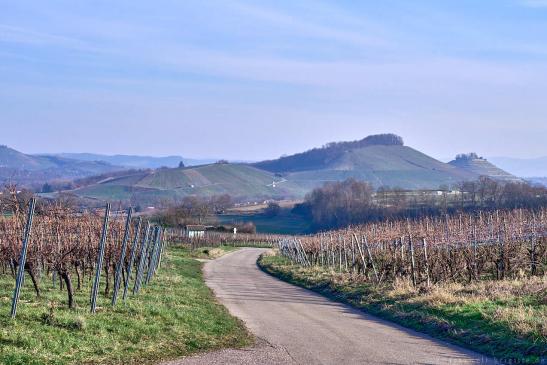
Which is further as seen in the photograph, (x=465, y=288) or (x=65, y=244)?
(x=465, y=288)

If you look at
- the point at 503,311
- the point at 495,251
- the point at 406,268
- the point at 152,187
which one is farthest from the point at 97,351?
the point at 152,187

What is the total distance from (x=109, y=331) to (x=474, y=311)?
7.96 metres

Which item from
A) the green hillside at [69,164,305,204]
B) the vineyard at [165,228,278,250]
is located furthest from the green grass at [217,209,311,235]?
the green hillside at [69,164,305,204]

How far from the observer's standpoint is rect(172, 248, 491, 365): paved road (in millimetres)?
11656

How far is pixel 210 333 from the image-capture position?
13.8 m

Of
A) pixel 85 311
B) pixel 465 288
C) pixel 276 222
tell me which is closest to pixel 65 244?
pixel 85 311

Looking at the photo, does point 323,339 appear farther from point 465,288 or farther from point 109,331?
point 465,288

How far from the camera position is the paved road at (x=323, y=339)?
11.7 metres

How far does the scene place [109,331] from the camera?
1216cm

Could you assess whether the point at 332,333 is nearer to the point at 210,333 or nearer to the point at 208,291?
the point at 210,333

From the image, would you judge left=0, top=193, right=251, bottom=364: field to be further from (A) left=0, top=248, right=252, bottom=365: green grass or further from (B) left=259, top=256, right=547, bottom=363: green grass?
(B) left=259, top=256, right=547, bottom=363: green grass

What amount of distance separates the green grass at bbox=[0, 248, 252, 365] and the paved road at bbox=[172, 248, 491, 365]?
0.67 m

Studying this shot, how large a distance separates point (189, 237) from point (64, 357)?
64.1 m

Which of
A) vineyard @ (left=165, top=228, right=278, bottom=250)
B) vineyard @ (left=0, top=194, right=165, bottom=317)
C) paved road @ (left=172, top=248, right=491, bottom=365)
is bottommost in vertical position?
vineyard @ (left=165, top=228, right=278, bottom=250)
